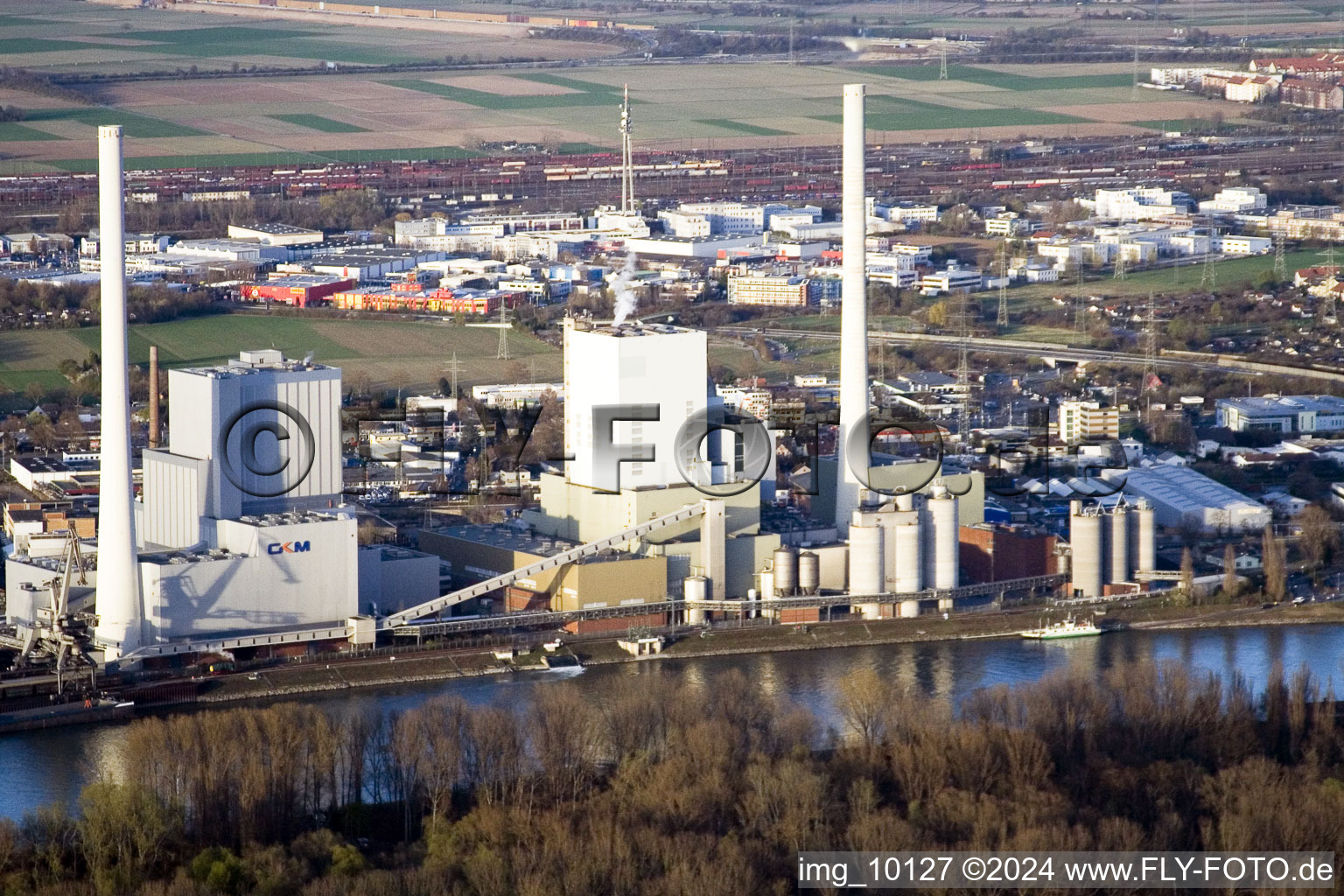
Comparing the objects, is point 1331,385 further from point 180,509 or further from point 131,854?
point 131,854

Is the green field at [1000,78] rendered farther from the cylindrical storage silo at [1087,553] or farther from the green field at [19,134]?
the cylindrical storage silo at [1087,553]

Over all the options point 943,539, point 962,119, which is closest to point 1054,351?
point 943,539

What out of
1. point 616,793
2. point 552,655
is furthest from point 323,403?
point 616,793

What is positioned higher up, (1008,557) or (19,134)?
(19,134)

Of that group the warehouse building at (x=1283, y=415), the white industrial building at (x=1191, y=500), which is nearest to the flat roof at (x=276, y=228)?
the warehouse building at (x=1283, y=415)

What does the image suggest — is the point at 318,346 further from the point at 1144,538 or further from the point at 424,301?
the point at 1144,538

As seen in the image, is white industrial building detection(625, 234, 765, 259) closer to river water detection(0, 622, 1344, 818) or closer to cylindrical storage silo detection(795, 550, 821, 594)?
cylindrical storage silo detection(795, 550, 821, 594)
